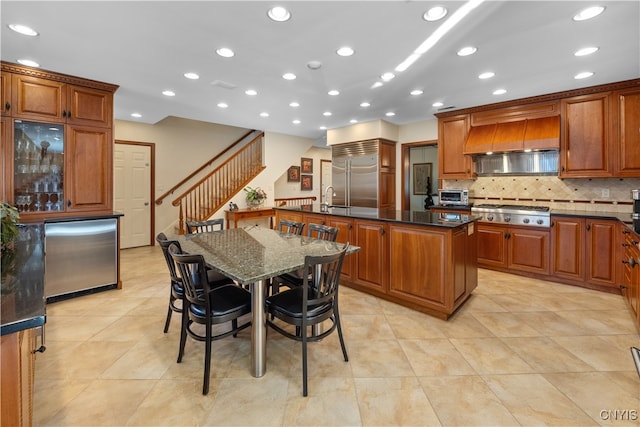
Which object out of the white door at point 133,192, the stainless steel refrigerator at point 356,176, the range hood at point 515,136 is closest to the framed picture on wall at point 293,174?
the stainless steel refrigerator at point 356,176

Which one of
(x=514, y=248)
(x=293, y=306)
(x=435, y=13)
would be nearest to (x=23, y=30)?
(x=293, y=306)

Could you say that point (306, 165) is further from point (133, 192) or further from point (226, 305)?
point (226, 305)

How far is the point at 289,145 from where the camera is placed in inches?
282

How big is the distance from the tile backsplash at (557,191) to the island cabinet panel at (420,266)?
2546mm

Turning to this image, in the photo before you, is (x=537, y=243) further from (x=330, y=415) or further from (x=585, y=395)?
(x=330, y=415)

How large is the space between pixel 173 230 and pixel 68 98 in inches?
135

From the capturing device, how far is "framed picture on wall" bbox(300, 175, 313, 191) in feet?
28.7

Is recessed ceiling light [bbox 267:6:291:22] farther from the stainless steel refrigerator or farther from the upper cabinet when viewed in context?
the stainless steel refrigerator

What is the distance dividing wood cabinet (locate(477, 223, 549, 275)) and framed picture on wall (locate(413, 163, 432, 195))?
2922 mm

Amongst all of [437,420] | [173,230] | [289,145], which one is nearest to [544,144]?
[437,420]

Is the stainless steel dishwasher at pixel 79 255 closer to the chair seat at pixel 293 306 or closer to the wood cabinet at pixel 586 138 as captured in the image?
the chair seat at pixel 293 306

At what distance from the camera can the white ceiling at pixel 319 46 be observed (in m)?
2.15

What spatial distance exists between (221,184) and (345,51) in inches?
178

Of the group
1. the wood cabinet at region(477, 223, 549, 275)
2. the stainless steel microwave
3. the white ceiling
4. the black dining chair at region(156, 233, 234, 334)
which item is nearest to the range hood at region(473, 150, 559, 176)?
the stainless steel microwave
